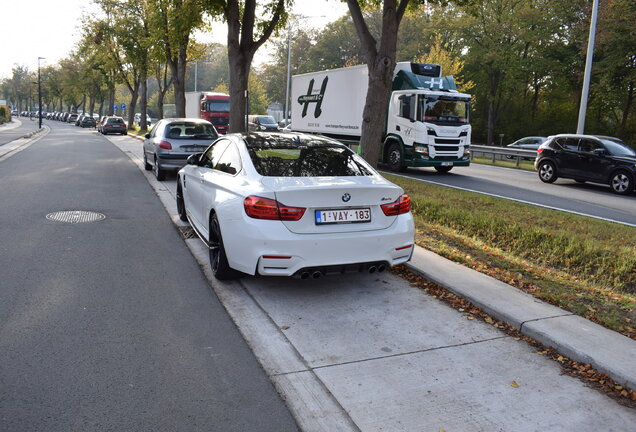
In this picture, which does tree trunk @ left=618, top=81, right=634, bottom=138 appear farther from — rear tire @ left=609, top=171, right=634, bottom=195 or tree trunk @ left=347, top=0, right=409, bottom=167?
tree trunk @ left=347, top=0, right=409, bottom=167

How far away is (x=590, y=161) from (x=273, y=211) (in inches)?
540

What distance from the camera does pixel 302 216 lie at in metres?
4.83

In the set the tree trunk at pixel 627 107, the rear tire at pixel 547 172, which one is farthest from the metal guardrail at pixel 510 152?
the tree trunk at pixel 627 107

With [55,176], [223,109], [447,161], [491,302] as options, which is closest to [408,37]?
[223,109]

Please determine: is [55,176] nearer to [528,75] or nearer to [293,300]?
[293,300]

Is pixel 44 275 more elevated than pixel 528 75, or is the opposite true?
pixel 528 75

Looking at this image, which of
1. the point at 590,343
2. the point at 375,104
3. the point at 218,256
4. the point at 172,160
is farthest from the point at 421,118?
the point at 590,343

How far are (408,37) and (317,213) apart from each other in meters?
54.2

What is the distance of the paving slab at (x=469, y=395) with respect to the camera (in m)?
3.16

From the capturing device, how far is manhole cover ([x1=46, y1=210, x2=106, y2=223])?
8531mm

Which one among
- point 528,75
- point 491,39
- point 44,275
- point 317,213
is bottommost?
point 44,275

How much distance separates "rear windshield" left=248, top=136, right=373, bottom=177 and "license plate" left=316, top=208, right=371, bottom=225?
21.8 inches

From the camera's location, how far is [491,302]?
4.98m

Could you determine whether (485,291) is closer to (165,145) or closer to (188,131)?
(165,145)
